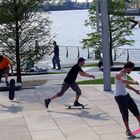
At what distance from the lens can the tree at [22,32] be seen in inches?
781

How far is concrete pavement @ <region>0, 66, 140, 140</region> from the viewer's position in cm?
1067

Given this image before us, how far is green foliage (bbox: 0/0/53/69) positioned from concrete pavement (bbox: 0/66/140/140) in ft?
11.6

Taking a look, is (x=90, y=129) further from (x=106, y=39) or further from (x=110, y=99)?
(x=106, y=39)

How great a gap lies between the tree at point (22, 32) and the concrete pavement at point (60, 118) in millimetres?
3508

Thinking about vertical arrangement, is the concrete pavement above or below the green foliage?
below

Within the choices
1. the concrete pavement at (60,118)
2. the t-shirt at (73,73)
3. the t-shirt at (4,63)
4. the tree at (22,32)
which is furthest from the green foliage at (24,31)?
the t-shirt at (73,73)

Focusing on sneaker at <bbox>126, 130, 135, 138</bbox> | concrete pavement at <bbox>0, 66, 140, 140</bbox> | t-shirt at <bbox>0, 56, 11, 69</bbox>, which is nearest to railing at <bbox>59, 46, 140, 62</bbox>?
t-shirt at <bbox>0, 56, 11, 69</bbox>

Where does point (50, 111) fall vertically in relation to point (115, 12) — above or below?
below

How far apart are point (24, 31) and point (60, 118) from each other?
8.52m

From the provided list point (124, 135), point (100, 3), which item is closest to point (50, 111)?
point (124, 135)

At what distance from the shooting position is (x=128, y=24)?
29.9 m

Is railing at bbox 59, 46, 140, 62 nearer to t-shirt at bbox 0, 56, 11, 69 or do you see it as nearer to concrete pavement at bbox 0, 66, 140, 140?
t-shirt at bbox 0, 56, 11, 69

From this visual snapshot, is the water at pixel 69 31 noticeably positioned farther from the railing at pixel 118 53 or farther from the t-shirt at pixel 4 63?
the t-shirt at pixel 4 63

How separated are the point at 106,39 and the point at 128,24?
41.8 ft
